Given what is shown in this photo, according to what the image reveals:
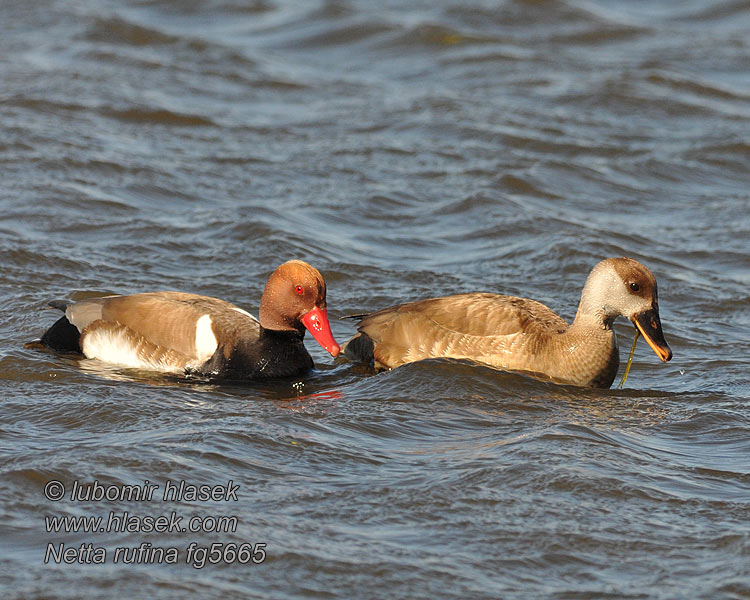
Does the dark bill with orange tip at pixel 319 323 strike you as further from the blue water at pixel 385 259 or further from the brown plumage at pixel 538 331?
the brown plumage at pixel 538 331

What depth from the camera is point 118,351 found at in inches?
320

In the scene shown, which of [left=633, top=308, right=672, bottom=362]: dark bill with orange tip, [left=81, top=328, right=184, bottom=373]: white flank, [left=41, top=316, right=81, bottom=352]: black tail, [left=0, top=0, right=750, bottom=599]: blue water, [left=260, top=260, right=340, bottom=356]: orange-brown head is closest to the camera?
[left=0, top=0, right=750, bottom=599]: blue water

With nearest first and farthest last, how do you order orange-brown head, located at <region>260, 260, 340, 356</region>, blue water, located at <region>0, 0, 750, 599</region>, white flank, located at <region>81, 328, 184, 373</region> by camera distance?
blue water, located at <region>0, 0, 750, 599</region> < orange-brown head, located at <region>260, 260, 340, 356</region> < white flank, located at <region>81, 328, 184, 373</region>

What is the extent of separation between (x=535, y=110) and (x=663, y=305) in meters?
5.99

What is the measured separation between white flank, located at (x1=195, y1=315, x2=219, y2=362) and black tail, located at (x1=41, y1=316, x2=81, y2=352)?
2.83 feet

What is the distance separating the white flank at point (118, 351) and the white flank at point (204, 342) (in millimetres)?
161

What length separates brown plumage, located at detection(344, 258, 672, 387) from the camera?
785 cm

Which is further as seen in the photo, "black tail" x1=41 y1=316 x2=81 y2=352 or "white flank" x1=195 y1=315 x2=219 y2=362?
"black tail" x1=41 y1=316 x2=81 y2=352

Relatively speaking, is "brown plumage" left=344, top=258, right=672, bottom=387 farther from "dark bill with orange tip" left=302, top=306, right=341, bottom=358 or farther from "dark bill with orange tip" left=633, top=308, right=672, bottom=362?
"dark bill with orange tip" left=302, top=306, right=341, bottom=358

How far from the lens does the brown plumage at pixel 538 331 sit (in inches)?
309

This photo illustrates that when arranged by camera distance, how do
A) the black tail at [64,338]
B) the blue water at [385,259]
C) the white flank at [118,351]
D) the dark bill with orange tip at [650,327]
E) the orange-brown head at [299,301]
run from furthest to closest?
1. the black tail at [64,338]
2. the white flank at [118,351]
3. the orange-brown head at [299,301]
4. the dark bill with orange tip at [650,327]
5. the blue water at [385,259]

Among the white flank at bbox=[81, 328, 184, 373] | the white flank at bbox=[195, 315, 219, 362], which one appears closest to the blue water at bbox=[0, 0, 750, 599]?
the white flank at bbox=[81, 328, 184, 373]

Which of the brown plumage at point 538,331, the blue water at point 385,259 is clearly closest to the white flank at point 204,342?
the blue water at point 385,259

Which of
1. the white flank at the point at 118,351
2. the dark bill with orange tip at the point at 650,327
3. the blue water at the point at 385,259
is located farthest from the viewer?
the white flank at the point at 118,351
